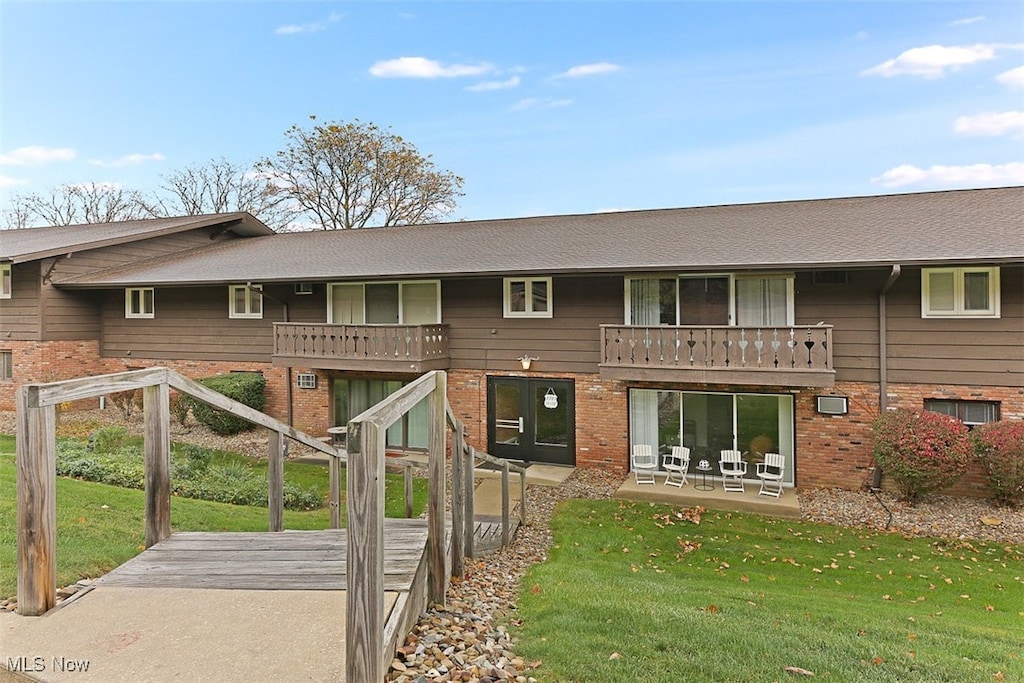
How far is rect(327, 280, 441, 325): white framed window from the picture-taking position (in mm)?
13820

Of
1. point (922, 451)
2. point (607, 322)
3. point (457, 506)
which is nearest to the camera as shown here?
point (457, 506)

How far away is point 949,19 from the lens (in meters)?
12.4

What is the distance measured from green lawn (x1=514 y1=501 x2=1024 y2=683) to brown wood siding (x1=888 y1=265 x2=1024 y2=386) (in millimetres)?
3371

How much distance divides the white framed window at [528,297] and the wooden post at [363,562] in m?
10.2

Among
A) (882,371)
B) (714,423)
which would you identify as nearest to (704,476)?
(714,423)

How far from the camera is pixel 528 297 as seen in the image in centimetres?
1287

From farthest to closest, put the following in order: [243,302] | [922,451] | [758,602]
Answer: [243,302]
[922,451]
[758,602]

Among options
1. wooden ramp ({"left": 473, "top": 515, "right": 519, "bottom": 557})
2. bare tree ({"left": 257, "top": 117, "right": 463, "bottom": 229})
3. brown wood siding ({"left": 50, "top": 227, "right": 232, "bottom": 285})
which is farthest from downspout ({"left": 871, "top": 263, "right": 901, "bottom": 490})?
bare tree ({"left": 257, "top": 117, "right": 463, "bottom": 229})

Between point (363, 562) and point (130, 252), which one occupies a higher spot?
point (130, 252)

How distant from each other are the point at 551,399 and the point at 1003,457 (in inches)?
316

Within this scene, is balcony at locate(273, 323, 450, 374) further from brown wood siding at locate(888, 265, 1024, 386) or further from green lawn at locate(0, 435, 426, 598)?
brown wood siding at locate(888, 265, 1024, 386)

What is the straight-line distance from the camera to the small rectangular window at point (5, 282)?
55.0 feet

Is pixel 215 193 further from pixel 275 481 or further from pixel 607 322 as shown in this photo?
pixel 275 481

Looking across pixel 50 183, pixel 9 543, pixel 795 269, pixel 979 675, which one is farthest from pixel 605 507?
pixel 50 183
